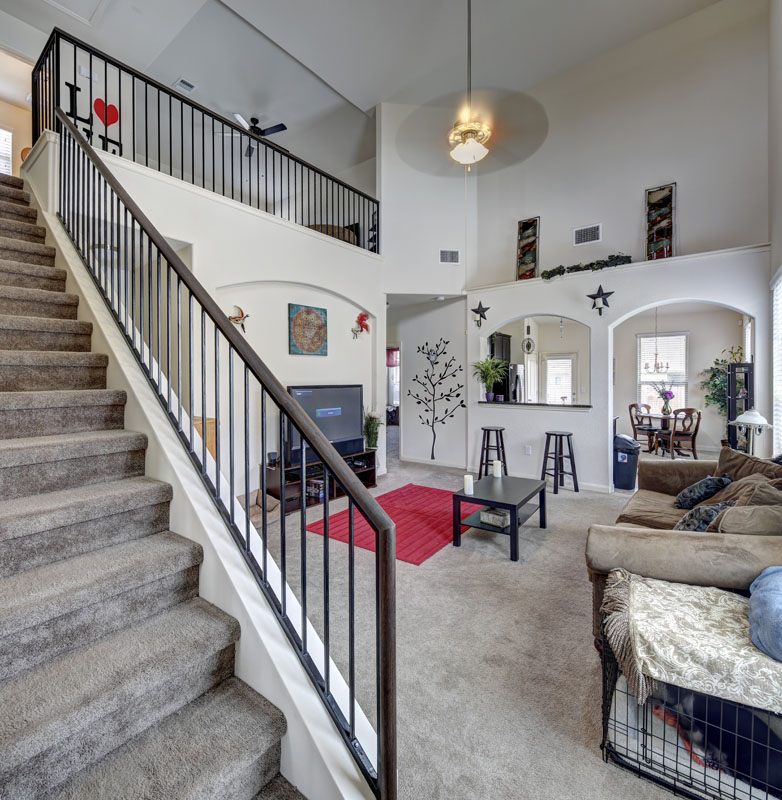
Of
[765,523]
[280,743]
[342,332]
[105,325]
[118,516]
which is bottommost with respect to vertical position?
[280,743]

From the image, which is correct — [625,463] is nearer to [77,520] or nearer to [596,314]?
[596,314]

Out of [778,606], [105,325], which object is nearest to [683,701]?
[778,606]

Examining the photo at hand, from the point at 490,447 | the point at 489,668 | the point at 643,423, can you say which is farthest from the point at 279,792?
the point at 643,423

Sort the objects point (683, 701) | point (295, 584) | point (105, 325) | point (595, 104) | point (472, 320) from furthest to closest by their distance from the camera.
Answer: point (472, 320) → point (595, 104) → point (295, 584) → point (105, 325) → point (683, 701)

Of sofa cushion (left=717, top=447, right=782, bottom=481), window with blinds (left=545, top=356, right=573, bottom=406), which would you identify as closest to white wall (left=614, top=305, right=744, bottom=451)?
window with blinds (left=545, top=356, right=573, bottom=406)

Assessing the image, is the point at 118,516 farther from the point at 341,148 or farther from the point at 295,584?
the point at 341,148

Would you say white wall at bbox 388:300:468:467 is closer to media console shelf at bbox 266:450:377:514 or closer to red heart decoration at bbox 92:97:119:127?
media console shelf at bbox 266:450:377:514

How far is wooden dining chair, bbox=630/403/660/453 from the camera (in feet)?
23.8

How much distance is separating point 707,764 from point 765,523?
3.19ft

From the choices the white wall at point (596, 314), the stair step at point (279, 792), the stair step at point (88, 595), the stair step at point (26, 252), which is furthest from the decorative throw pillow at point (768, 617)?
the stair step at point (26, 252)

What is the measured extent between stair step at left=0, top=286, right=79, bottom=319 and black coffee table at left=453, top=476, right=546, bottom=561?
301 centimetres

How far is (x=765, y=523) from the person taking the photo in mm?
1836

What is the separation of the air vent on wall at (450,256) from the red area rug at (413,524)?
348cm

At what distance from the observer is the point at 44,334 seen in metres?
2.25
